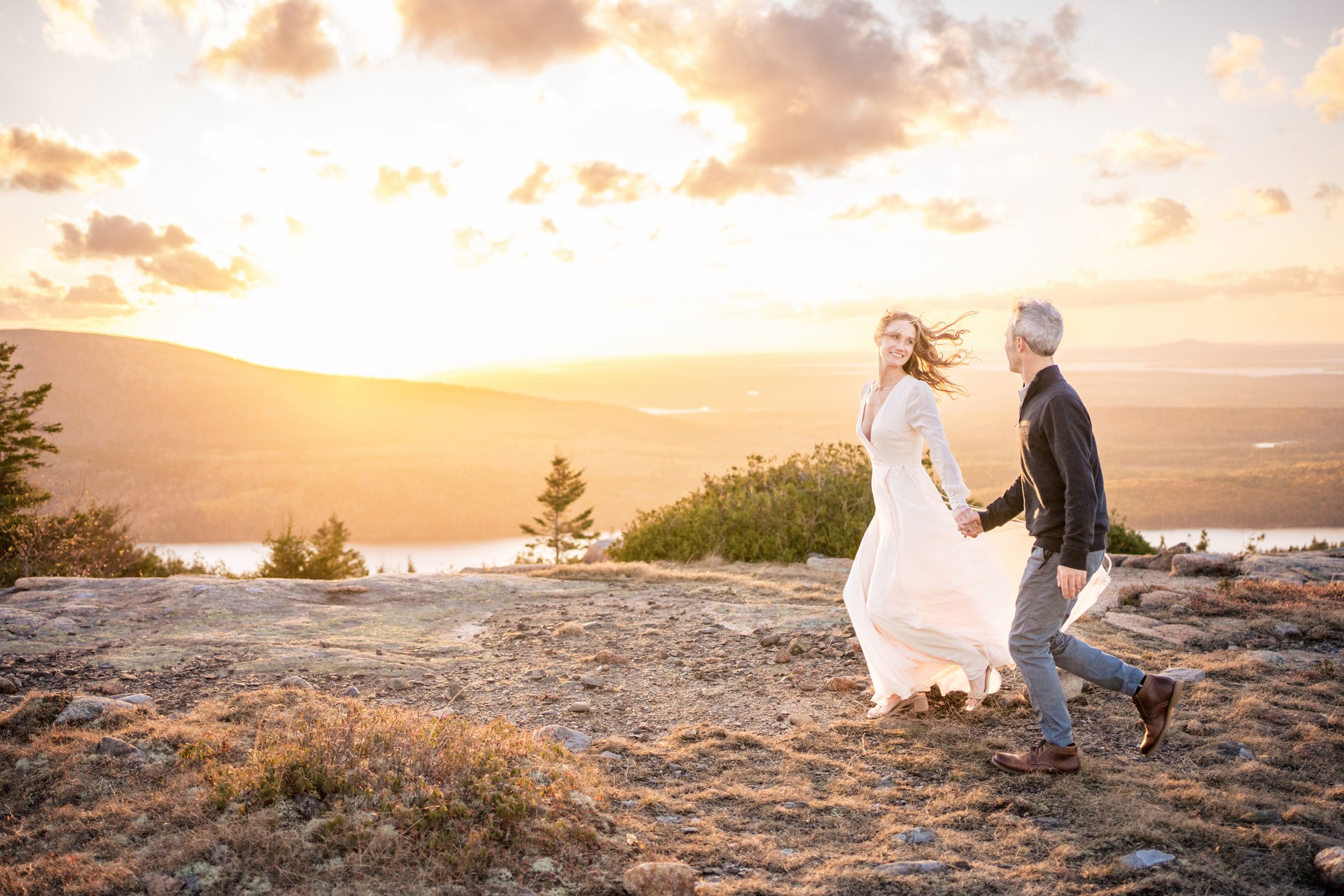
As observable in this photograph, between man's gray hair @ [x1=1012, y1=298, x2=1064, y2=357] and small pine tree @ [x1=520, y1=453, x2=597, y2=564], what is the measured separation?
2937 centimetres

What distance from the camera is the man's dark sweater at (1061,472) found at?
151 inches

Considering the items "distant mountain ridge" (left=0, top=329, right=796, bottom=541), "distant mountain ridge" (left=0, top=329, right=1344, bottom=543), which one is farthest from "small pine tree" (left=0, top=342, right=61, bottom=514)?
"distant mountain ridge" (left=0, top=329, right=796, bottom=541)

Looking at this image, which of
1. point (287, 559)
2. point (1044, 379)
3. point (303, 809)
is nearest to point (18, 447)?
point (287, 559)

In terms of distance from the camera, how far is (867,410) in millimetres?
5297

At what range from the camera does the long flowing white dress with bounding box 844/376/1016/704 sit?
4.84m

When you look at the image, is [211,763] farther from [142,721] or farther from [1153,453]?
[1153,453]

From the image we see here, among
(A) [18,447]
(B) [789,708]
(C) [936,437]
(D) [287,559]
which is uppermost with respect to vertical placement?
(A) [18,447]

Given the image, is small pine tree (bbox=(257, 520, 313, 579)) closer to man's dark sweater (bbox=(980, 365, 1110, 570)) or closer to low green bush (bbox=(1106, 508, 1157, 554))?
low green bush (bbox=(1106, 508, 1157, 554))

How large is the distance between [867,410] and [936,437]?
584 millimetres

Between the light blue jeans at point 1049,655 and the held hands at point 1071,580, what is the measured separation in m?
0.24

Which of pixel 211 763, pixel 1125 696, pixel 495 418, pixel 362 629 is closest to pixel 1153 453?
pixel 1125 696

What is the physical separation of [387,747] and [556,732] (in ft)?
4.11

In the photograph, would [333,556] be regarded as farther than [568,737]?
Yes

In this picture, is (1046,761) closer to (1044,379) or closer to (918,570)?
(918,570)
